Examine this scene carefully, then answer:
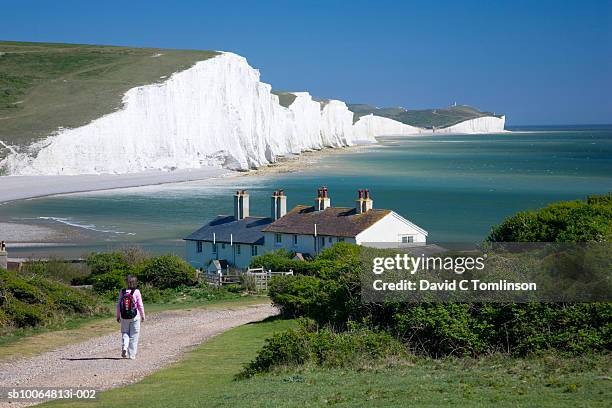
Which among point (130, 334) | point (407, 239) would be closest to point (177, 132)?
point (407, 239)

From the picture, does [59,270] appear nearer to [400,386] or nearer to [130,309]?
[130,309]

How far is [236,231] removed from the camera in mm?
32656

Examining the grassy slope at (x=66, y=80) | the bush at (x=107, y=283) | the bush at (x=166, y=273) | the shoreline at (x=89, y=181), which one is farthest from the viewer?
the grassy slope at (x=66, y=80)

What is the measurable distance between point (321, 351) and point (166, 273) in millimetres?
13921

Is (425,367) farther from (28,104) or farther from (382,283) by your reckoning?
(28,104)

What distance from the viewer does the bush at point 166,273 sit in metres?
26.7

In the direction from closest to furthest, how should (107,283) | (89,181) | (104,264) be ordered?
(107,283) → (104,264) → (89,181)

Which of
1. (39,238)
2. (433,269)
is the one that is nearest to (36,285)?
(433,269)

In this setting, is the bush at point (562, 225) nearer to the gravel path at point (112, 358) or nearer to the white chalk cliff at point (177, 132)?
the gravel path at point (112, 358)

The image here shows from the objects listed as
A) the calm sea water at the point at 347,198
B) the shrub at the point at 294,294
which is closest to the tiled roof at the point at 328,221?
the shrub at the point at 294,294

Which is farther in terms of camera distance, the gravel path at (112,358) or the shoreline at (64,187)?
the shoreline at (64,187)

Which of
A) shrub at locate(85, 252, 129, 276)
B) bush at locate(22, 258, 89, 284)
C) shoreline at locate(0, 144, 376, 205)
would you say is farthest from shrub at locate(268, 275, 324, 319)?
shoreline at locate(0, 144, 376, 205)

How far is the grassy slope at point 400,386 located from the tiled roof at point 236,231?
57.6 feet

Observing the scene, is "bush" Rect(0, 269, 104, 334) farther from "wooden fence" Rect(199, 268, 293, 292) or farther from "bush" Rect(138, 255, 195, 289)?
"wooden fence" Rect(199, 268, 293, 292)
